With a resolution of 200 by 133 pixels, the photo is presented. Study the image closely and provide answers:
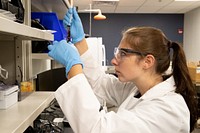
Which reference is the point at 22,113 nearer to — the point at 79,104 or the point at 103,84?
the point at 79,104

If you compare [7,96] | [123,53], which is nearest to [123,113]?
[123,53]

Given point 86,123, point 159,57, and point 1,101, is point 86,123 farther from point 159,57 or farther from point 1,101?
point 159,57

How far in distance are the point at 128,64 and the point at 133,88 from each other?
1.05 ft

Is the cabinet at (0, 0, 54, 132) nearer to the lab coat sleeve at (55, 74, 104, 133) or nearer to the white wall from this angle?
the lab coat sleeve at (55, 74, 104, 133)

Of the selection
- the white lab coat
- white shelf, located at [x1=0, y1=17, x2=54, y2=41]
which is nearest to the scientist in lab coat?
the white lab coat

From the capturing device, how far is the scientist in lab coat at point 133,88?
94 cm

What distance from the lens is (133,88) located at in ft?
4.69

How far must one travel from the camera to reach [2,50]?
1.16m

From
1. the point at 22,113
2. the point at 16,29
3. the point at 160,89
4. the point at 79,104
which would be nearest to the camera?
the point at 16,29

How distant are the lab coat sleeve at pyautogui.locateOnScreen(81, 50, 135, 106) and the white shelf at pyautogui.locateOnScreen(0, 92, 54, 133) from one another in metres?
0.44

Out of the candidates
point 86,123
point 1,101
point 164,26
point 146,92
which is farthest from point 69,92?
point 164,26

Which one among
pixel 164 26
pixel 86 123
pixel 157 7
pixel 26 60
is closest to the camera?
pixel 86 123

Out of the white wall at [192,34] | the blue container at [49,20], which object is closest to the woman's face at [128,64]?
the blue container at [49,20]

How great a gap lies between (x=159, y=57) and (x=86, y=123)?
502mm
